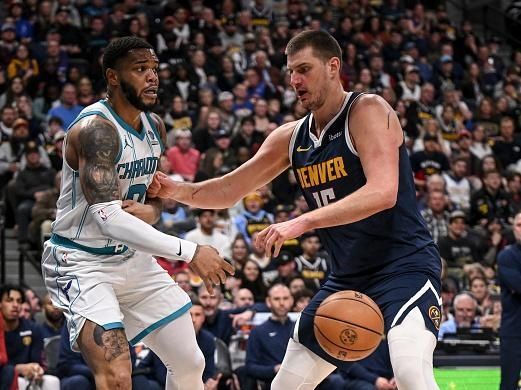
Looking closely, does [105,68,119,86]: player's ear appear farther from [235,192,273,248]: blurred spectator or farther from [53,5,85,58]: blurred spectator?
[53,5,85,58]: blurred spectator

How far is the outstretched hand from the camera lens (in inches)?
246

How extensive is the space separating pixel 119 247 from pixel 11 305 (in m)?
4.29

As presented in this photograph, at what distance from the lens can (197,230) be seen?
1238 cm

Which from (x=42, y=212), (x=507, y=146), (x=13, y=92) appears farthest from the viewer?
(x=507, y=146)

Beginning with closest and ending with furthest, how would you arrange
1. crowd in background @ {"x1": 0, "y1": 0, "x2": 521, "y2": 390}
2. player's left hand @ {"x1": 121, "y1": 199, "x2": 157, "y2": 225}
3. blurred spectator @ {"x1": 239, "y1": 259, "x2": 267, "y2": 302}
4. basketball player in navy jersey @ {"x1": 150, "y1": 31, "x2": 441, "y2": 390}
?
1. basketball player in navy jersey @ {"x1": 150, "y1": 31, "x2": 441, "y2": 390}
2. player's left hand @ {"x1": 121, "y1": 199, "x2": 157, "y2": 225}
3. crowd in background @ {"x1": 0, "y1": 0, "x2": 521, "y2": 390}
4. blurred spectator @ {"x1": 239, "y1": 259, "x2": 267, "y2": 302}

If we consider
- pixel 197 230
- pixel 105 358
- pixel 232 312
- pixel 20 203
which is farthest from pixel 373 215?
pixel 20 203

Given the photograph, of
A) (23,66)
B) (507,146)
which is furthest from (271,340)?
(507,146)

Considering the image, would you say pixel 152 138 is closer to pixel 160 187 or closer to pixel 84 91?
pixel 160 187

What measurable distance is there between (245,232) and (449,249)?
284cm

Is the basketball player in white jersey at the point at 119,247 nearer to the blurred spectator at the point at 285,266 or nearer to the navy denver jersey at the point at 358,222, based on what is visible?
the navy denver jersey at the point at 358,222

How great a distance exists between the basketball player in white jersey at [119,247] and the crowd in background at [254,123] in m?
4.00

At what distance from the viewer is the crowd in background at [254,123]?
441 inches

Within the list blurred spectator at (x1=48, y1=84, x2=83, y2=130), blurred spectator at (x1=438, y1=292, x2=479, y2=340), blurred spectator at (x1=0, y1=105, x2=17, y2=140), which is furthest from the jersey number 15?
blurred spectator at (x1=48, y1=84, x2=83, y2=130)

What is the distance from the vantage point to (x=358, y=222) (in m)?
5.68
